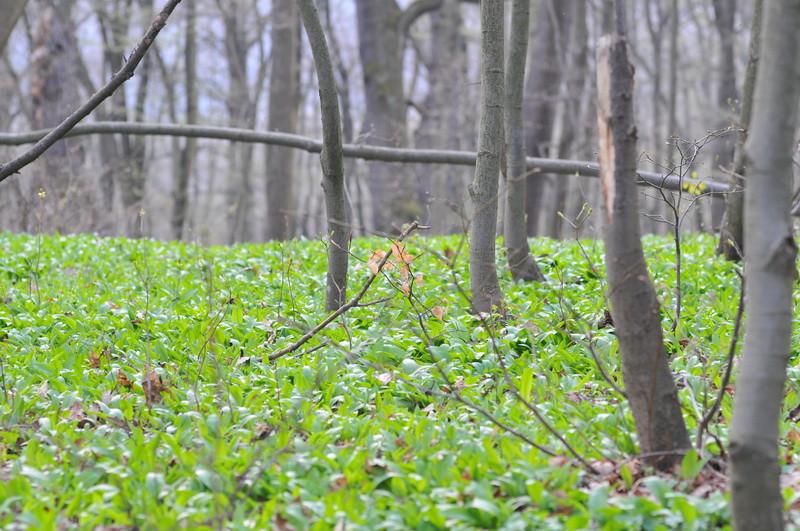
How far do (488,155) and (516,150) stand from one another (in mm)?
1077

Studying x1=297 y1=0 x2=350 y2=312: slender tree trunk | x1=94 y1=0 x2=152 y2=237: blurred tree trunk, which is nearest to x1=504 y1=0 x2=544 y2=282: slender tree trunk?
x1=297 y1=0 x2=350 y2=312: slender tree trunk

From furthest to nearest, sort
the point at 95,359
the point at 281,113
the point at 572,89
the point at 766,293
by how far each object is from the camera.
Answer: the point at 281,113 → the point at 572,89 → the point at 95,359 → the point at 766,293

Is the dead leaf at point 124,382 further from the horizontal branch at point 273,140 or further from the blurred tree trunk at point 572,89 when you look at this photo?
the blurred tree trunk at point 572,89

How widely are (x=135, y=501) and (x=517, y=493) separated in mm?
1366

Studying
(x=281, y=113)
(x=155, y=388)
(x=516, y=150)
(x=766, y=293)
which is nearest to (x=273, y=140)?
(x=516, y=150)

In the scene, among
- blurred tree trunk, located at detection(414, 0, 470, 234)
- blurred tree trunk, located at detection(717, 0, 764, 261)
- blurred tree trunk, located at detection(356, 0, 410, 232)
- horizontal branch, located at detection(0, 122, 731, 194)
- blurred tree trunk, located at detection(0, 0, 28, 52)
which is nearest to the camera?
blurred tree trunk, located at detection(0, 0, 28, 52)

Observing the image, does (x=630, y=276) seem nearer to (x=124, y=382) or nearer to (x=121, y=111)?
(x=124, y=382)

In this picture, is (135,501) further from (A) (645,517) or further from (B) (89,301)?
(B) (89,301)

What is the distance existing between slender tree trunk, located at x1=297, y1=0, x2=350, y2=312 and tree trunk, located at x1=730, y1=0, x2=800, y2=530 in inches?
107

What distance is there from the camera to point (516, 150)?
5.92 m

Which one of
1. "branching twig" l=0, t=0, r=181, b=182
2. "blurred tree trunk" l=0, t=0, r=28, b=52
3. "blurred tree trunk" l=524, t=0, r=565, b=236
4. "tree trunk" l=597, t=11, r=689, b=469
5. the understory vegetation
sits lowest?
the understory vegetation

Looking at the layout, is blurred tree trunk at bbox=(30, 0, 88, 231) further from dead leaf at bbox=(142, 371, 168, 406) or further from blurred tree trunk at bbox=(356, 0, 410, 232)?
dead leaf at bbox=(142, 371, 168, 406)

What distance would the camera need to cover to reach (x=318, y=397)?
374cm

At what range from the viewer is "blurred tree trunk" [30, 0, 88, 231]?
11.6 metres
